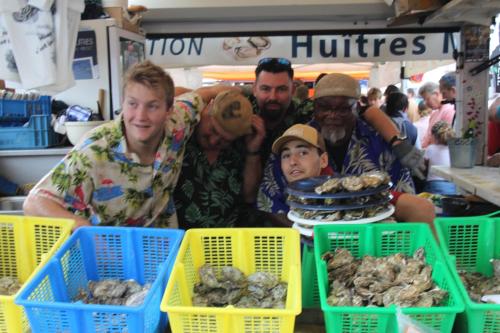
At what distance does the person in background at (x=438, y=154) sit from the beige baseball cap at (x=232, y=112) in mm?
2529

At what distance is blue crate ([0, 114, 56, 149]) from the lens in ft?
9.67

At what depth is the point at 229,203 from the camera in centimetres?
221

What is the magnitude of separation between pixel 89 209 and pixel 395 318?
1.28 meters

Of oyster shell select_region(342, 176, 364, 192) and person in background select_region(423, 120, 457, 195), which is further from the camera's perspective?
person in background select_region(423, 120, 457, 195)

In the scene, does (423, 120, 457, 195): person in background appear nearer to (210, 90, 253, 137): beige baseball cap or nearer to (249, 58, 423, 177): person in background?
(249, 58, 423, 177): person in background

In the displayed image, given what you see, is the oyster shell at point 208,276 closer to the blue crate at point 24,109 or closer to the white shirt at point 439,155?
the blue crate at point 24,109

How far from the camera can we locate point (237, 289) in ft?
3.84

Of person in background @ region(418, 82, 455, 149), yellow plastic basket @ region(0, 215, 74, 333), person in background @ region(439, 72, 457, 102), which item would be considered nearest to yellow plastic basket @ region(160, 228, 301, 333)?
yellow plastic basket @ region(0, 215, 74, 333)

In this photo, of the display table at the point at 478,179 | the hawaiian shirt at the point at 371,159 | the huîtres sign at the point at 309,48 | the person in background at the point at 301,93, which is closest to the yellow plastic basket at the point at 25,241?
the hawaiian shirt at the point at 371,159

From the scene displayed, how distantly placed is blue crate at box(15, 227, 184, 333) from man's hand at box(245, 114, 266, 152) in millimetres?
912

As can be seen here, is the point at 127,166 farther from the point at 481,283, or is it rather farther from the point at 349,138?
the point at 481,283

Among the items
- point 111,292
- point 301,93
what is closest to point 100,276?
point 111,292

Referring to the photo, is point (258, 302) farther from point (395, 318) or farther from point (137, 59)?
point (137, 59)

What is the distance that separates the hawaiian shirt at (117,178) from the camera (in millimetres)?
1622
